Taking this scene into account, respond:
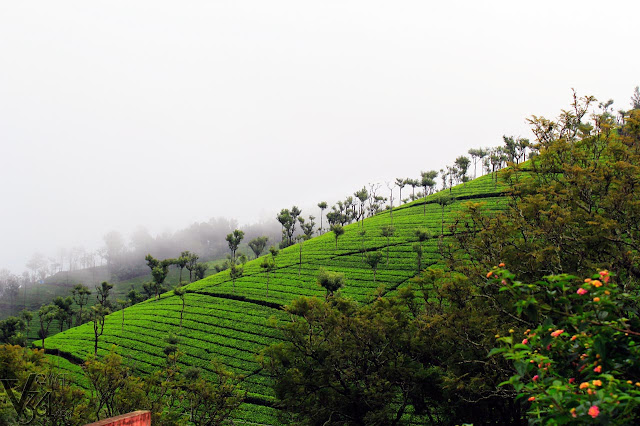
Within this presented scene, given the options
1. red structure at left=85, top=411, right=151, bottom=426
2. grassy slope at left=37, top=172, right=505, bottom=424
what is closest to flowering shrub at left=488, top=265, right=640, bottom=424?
red structure at left=85, top=411, right=151, bottom=426

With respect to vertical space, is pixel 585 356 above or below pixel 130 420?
above

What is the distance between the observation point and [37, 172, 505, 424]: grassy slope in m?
39.6

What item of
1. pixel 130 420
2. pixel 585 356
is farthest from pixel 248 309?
pixel 585 356

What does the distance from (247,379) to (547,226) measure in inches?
1043

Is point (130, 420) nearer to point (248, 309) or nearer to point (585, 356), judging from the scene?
point (585, 356)

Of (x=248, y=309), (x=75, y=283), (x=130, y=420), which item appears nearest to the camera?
(x=130, y=420)

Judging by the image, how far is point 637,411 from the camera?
5.89 m

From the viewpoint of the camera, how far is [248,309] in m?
47.5

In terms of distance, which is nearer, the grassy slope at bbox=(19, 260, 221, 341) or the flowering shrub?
the flowering shrub

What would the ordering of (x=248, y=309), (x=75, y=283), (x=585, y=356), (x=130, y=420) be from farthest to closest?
(x=75, y=283), (x=248, y=309), (x=585, y=356), (x=130, y=420)

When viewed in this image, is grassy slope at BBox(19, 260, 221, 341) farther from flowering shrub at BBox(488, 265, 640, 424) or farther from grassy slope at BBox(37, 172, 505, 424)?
flowering shrub at BBox(488, 265, 640, 424)

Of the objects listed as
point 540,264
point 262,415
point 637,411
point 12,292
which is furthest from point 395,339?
point 12,292

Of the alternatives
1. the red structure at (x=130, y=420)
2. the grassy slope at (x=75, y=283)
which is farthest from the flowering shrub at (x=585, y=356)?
the grassy slope at (x=75, y=283)

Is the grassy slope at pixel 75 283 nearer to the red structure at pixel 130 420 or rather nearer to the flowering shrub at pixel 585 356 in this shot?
the red structure at pixel 130 420
